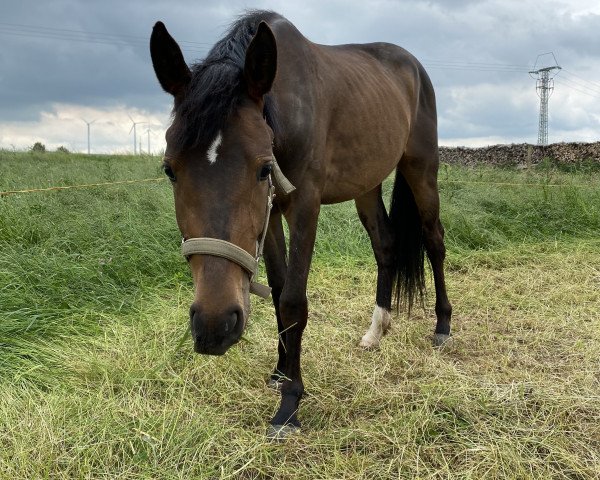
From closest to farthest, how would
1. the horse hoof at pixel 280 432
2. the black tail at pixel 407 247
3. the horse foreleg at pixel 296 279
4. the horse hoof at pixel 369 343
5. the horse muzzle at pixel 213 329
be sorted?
1. the horse muzzle at pixel 213 329
2. the horse hoof at pixel 280 432
3. the horse foreleg at pixel 296 279
4. the horse hoof at pixel 369 343
5. the black tail at pixel 407 247

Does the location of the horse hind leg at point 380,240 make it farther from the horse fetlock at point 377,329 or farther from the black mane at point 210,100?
the black mane at point 210,100

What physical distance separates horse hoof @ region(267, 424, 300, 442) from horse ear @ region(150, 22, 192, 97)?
1.45 m

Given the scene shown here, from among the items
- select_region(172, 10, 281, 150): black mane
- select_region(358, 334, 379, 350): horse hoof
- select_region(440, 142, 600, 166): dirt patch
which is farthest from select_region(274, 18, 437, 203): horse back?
select_region(440, 142, 600, 166): dirt patch

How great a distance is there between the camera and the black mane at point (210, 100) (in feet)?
5.91

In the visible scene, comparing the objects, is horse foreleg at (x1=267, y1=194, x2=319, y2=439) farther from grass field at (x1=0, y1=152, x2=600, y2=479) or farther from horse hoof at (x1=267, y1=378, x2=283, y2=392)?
horse hoof at (x1=267, y1=378, x2=283, y2=392)

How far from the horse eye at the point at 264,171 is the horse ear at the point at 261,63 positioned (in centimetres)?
27

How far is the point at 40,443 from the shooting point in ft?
7.06

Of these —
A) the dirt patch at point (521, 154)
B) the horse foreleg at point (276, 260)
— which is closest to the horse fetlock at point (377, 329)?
the horse foreleg at point (276, 260)

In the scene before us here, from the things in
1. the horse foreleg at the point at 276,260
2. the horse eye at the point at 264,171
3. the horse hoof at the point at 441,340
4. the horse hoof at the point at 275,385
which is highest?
the horse eye at the point at 264,171

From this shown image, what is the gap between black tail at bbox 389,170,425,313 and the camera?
393cm

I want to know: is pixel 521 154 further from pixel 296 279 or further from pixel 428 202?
pixel 296 279

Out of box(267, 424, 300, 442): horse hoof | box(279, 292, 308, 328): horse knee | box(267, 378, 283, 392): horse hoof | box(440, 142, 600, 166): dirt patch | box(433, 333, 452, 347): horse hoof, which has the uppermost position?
box(440, 142, 600, 166): dirt patch

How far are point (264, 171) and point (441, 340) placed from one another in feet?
7.24

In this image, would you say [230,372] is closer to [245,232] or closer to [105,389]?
[105,389]
